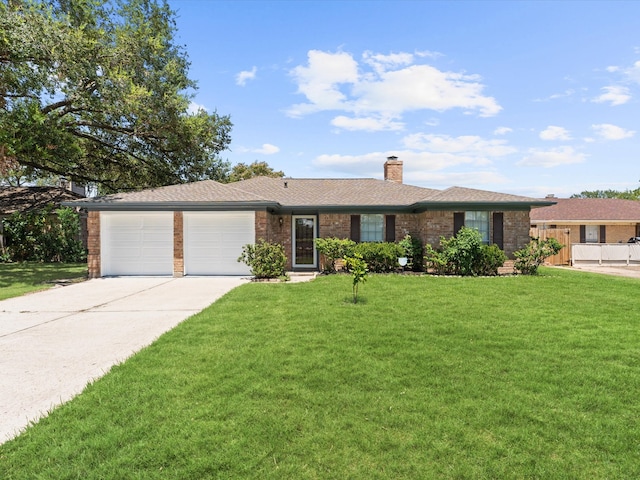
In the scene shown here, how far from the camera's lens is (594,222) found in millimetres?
23672

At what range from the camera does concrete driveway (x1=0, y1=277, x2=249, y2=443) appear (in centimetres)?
382

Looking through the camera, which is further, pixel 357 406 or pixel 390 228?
pixel 390 228

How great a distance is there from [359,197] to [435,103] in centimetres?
671

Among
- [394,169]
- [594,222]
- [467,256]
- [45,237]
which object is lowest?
[467,256]

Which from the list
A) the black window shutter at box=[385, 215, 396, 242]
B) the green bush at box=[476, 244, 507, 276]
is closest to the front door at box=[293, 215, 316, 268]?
the black window shutter at box=[385, 215, 396, 242]

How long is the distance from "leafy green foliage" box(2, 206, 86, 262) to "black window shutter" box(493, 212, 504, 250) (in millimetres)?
22283

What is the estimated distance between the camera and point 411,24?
38.9 feet

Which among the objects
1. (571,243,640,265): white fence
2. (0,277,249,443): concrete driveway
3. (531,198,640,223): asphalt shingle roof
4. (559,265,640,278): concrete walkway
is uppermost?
(531,198,640,223): asphalt shingle roof

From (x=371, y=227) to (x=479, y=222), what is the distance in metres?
4.44

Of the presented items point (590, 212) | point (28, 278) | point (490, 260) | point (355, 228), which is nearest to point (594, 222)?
point (590, 212)

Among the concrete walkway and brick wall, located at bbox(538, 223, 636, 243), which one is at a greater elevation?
brick wall, located at bbox(538, 223, 636, 243)

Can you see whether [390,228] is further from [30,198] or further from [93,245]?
[30,198]

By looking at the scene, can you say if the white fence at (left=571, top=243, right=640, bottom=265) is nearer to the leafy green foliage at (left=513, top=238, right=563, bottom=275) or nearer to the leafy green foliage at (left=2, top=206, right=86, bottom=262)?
the leafy green foliage at (left=513, top=238, right=563, bottom=275)

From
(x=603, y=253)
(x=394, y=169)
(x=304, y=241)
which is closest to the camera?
(x=304, y=241)
